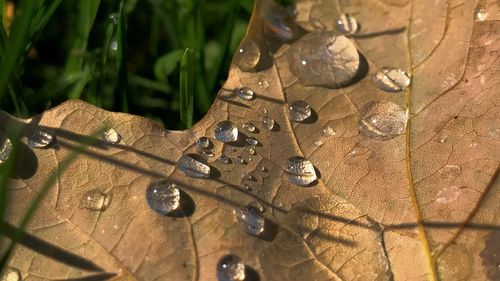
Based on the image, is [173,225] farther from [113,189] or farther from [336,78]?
[336,78]

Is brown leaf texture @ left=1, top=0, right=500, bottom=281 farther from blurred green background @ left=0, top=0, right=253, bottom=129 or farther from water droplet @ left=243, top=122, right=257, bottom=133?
blurred green background @ left=0, top=0, right=253, bottom=129

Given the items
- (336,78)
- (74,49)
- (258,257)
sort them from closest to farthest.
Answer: (258,257) < (336,78) < (74,49)

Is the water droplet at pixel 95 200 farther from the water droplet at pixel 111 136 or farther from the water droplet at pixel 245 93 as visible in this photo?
the water droplet at pixel 245 93

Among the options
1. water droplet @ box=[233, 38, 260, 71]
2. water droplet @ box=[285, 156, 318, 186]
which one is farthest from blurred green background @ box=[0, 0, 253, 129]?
water droplet @ box=[285, 156, 318, 186]

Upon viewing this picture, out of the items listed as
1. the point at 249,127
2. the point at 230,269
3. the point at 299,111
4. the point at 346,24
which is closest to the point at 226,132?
the point at 249,127

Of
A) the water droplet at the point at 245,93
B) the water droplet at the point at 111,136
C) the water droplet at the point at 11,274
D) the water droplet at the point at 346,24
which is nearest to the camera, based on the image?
the water droplet at the point at 11,274

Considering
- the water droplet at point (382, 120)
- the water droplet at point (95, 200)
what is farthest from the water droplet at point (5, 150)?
the water droplet at point (382, 120)

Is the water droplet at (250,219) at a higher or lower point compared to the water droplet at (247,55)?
lower

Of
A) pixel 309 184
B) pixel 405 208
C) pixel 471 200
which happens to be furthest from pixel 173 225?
pixel 471 200
